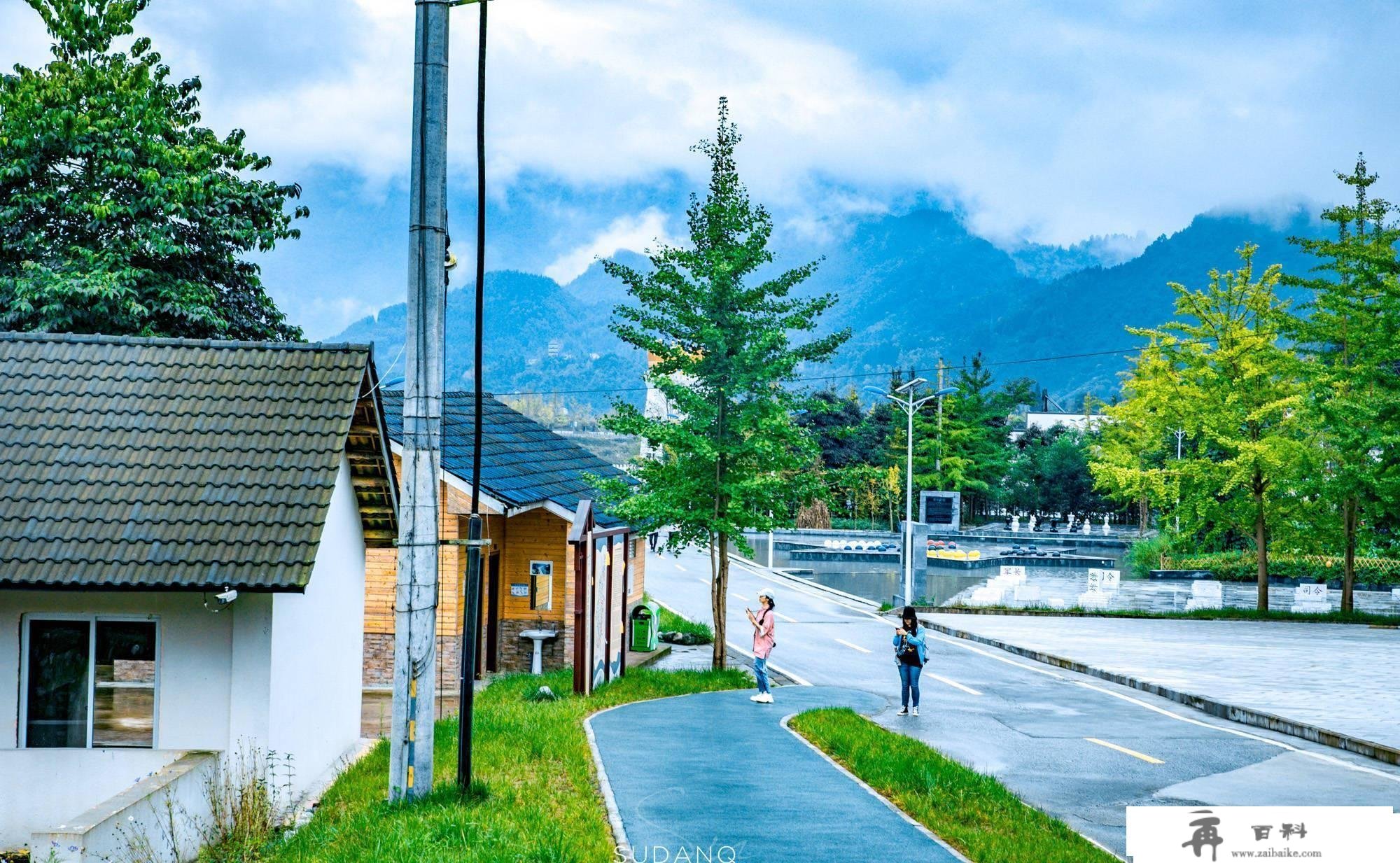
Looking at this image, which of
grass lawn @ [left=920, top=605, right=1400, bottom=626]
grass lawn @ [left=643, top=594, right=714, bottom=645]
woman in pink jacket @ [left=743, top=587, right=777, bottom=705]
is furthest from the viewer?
grass lawn @ [left=920, top=605, right=1400, bottom=626]

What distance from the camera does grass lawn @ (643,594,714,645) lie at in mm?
31344

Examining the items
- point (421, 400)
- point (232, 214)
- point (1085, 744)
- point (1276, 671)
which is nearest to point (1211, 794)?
point (1085, 744)

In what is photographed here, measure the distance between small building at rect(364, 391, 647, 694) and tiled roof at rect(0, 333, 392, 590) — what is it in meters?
7.28

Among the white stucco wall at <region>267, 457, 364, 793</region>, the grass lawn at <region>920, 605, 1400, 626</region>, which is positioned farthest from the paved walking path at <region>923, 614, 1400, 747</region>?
the white stucco wall at <region>267, 457, 364, 793</region>

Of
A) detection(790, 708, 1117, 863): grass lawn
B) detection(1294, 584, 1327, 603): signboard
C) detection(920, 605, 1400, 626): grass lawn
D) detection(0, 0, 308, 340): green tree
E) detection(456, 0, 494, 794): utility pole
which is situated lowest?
detection(920, 605, 1400, 626): grass lawn

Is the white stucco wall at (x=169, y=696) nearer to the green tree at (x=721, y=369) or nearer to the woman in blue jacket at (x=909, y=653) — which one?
the woman in blue jacket at (x=909, y=653)

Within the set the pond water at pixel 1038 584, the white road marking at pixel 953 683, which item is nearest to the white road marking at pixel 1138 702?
the white road marking at pixel 953 683

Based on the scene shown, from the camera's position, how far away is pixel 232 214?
28.5 m

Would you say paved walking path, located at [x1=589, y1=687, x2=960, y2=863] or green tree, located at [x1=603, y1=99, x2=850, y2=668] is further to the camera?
green tree, located at [x1=603, y1=99, x2=850, y2=668]

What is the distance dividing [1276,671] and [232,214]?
24605 millimetres

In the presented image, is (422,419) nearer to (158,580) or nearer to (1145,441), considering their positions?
(158,580)

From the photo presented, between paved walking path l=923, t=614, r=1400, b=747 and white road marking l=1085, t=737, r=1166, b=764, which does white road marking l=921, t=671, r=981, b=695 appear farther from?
white road marking l=1085, t=737, r=1166, b=764

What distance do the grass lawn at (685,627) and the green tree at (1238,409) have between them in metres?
15.2

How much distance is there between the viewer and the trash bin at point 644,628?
89.4 ft
